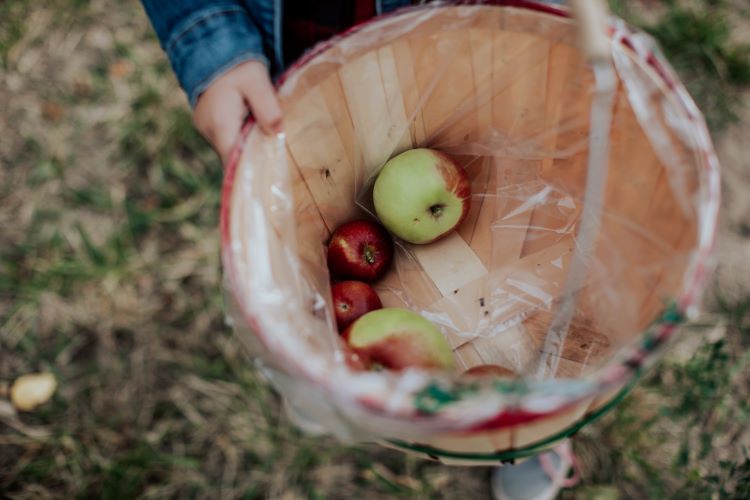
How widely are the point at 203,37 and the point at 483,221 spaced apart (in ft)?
1.67

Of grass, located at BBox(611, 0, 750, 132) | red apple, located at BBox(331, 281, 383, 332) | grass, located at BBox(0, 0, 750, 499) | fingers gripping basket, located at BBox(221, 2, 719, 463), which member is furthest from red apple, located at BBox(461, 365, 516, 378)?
grass, located at BBox(611, 0, 750, 132)

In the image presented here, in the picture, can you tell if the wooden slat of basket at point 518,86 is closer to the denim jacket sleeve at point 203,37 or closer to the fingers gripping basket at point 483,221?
the fingers gripping basket at point 483,221

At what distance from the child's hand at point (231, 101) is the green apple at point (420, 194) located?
0.67ft

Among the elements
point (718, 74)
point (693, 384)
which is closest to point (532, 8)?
point (693, 384)

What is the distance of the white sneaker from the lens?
1200 mm

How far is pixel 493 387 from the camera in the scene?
0.54 m

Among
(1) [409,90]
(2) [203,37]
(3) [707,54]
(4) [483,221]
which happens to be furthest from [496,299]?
(3) [707,54]

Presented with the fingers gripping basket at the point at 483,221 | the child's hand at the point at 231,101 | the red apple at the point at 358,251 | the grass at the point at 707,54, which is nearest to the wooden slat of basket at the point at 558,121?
the fingers gripping basket at the point at 483,221

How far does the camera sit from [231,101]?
84 cm

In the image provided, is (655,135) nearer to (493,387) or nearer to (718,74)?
(493,387)

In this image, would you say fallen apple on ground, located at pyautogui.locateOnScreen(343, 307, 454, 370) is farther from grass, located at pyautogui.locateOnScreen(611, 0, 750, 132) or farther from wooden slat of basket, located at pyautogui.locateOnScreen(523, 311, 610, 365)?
grass, located at pyautogui.locateOnScreen(611, 0, 750, 132)

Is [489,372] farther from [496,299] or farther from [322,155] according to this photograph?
[322,155]

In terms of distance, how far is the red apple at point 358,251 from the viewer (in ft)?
2.92

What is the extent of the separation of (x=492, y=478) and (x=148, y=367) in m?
0.78
